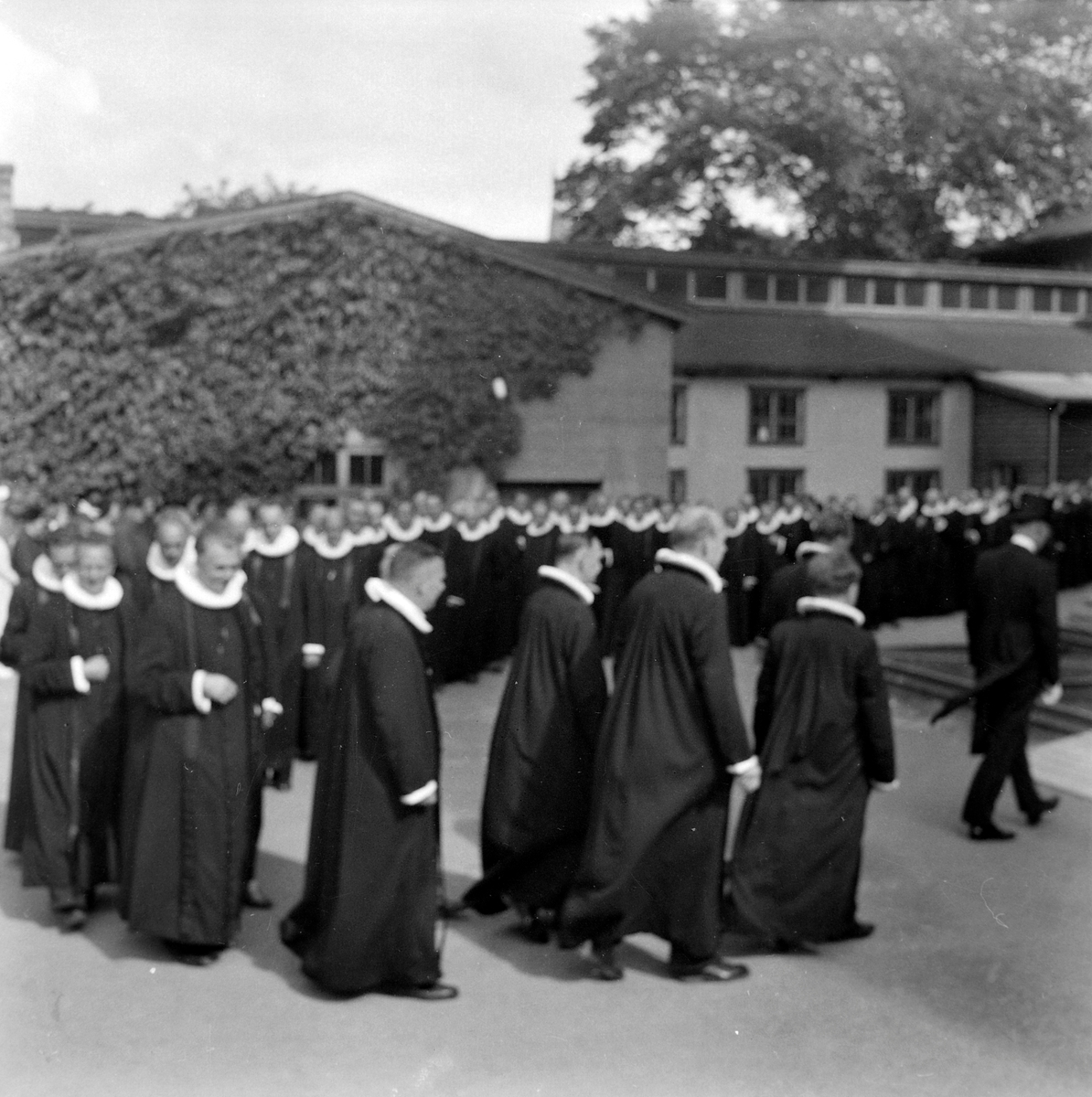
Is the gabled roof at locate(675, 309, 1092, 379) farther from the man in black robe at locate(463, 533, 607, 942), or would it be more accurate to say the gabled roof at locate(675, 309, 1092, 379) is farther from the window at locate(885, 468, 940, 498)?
the man in black robe at locate(463, 533, 607, 942)

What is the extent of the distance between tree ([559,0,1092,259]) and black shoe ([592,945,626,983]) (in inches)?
1334

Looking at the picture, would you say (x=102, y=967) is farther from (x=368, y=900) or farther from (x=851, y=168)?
(x=851, y=168)

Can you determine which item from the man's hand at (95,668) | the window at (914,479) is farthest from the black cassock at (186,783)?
the window at (914,479)

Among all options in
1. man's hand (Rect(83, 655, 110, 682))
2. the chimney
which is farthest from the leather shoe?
the chimney

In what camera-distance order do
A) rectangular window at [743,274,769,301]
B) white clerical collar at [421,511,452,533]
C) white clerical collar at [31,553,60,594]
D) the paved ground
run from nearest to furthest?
the paved ground
white clerical collar at [31,553,60,594]
white clerical collar at [421,511,452,533]
rectangular window at [743,274,769,301]

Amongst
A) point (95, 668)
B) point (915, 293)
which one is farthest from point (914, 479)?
point (95, 668)

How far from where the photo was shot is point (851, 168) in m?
39.1

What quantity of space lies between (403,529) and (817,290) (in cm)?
2131

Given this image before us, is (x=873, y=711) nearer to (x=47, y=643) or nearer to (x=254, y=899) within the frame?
(x=254, y=899)

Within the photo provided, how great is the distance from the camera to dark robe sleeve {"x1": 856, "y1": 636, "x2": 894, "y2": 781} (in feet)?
24.1

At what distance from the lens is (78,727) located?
8.08m

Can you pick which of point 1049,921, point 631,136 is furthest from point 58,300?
point 631,136

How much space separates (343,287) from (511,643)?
7.22m

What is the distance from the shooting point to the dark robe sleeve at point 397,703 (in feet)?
21.4
